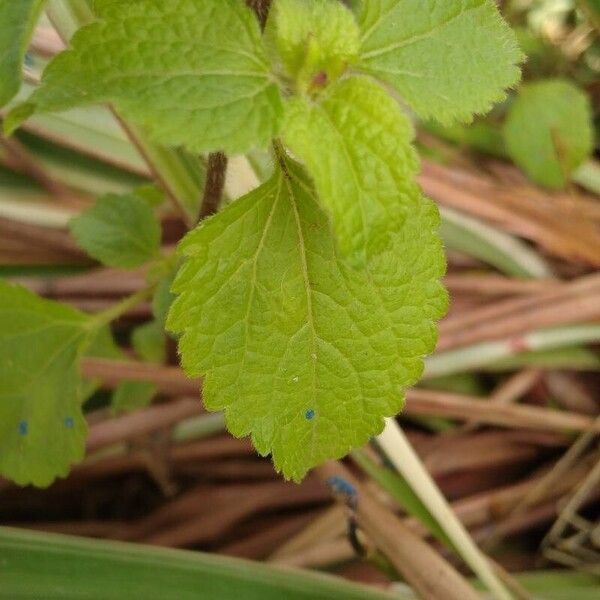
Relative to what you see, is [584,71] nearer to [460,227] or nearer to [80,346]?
[460,227]

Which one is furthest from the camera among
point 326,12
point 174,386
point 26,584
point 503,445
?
point 503,445

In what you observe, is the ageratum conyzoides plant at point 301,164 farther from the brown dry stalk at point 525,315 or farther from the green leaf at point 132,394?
the brown dry stalk at point 525,315

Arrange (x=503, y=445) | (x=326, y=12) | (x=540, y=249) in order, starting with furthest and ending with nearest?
1. (x=540, y=249)
2. (x=503, y=445)
3. (x=326, y=12)

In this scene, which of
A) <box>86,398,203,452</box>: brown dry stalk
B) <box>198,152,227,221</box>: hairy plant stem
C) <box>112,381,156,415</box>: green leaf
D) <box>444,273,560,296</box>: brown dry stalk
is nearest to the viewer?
<box>198,152,227,221</box>: hairy plant stem

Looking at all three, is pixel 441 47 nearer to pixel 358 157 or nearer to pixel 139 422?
pixel 358 157

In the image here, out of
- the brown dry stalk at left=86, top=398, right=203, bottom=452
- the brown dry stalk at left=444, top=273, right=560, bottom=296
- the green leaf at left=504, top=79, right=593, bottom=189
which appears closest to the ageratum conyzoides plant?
the brown dry stalk at left=86, top=398, right=203, bottom=452

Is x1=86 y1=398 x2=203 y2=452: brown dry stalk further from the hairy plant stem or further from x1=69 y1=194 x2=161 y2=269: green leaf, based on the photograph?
the hairy plant stem

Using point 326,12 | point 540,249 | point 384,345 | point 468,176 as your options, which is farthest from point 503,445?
point 326,12
